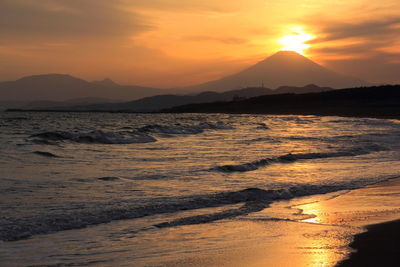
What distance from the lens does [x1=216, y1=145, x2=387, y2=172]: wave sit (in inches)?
590

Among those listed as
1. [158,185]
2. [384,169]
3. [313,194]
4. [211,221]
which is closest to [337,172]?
[384,169]

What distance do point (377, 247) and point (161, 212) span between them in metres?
3.97

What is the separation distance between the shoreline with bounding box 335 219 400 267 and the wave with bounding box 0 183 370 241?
8.38 ft

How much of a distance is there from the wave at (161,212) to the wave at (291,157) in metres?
3.30

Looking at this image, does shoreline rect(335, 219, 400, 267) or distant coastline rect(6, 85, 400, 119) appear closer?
shoreline rect(335, 219, 400, 267)

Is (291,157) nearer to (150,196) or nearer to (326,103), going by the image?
(150,196)

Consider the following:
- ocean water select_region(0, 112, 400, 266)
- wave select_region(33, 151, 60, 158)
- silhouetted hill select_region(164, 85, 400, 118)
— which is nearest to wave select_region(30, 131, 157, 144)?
ocean water select_region(0, 112, 400, 266)

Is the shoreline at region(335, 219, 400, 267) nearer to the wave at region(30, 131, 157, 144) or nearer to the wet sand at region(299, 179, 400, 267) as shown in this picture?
the wet sand at region(299, 179, 400, 267)

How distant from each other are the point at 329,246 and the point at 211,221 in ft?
7.94

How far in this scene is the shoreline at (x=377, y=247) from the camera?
226 inches

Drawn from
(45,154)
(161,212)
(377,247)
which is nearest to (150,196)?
(161,212)

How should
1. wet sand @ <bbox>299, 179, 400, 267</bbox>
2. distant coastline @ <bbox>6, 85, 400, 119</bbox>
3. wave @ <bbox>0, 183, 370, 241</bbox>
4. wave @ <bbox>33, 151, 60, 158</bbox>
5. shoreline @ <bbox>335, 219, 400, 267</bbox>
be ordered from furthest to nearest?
distant coastline @ <bbox>6, 85, 400, 119</bbox>, wave @ <bbox>33, 151, 60, 158</bbox>, wave @ <bbox>0, 183, 370, 241</bbox>, wet sand @ <bbox>299, 179, 400, 267</bbox>, shoreline @ <bbox>335, 219, 400, 267</bbox>

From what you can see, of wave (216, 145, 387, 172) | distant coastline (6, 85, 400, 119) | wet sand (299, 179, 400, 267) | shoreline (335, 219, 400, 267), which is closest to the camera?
shoreline (335, 219, 400, 267)

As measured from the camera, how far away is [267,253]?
20.7 ft
